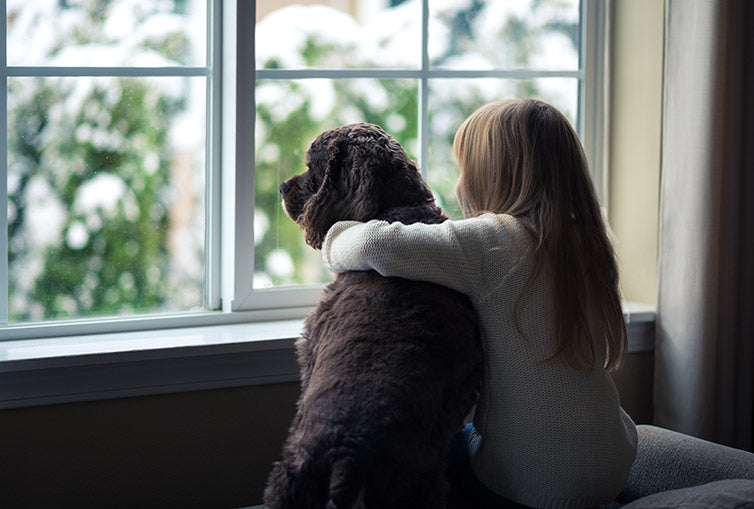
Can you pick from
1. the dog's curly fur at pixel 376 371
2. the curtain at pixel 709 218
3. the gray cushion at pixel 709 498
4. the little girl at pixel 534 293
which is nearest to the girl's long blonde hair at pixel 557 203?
the little girl at pixel 534 293

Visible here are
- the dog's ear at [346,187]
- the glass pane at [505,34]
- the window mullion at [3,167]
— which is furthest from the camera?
the glass pane at [505,34]

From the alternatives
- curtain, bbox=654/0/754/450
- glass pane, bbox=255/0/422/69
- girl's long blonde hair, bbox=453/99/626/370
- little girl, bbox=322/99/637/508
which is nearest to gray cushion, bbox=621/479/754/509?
little girl, bbox=322/99/637/508

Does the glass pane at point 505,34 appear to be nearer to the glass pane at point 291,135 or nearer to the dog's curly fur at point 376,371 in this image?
the glass pane at point 291,135

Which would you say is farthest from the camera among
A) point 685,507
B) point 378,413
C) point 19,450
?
point 19,450

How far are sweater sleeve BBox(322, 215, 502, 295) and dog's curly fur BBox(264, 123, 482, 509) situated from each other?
0.03 metres

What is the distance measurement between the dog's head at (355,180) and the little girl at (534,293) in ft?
0.18

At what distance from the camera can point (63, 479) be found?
1.73 meters

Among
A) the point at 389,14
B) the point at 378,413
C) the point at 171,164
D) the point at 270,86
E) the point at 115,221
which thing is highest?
the point at 389,14

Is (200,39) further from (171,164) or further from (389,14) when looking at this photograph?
(389,14)

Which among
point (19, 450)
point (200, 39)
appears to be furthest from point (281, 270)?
point (19, 450)

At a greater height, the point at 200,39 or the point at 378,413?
the point at 200,39

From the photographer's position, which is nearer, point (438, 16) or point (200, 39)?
point (200, 39)

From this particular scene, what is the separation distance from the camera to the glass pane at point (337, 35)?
207cm

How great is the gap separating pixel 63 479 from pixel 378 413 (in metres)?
0.86
